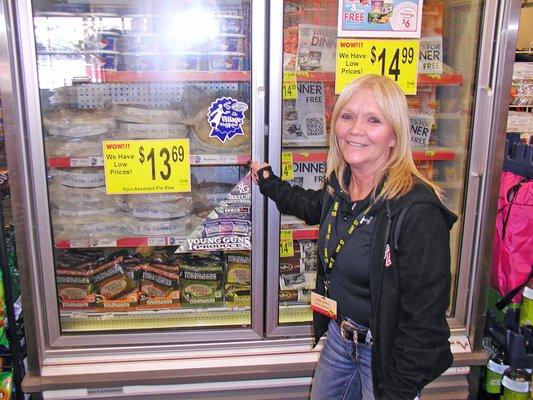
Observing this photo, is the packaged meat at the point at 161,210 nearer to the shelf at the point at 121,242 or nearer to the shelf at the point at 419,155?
the shelf at the point at 121,242

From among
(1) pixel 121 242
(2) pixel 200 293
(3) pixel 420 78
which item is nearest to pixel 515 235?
(3) pixel 420 78

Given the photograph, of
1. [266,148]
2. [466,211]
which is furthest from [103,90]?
[466,211]

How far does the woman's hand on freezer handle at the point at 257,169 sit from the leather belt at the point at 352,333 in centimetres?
70

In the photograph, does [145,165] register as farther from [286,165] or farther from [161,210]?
[286,165]

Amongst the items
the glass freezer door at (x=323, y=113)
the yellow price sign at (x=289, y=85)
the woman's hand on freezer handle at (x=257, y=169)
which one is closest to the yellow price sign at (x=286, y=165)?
the glass freezer door at (x=323, y=113)

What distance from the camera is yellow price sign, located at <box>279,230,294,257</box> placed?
241cm

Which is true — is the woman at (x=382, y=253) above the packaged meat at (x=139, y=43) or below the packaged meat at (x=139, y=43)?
below

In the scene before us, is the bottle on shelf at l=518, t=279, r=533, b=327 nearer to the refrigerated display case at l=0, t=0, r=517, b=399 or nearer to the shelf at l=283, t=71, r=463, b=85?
the refrigerated display case at l=0, t=0, r=517, b=399

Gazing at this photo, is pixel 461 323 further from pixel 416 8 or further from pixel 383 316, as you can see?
pixel 416 8

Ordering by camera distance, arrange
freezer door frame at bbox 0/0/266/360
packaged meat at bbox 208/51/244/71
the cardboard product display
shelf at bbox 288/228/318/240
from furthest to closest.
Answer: the cardboard product display → shelf at bbox 288/228/318/240 → packaged meat at bbox 208/51/244/71 → freezer door frame at bbox 0/0/266/360

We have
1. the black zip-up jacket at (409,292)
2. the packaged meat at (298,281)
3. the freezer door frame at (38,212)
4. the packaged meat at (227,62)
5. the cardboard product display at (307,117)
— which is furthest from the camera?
the packaged meat at (298,281)

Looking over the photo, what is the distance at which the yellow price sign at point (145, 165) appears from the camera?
86.4 inches

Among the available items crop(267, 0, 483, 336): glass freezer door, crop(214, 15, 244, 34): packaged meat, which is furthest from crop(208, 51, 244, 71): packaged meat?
crop(267, 0, 483, 336): glass freezer door

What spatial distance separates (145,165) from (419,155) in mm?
1236
